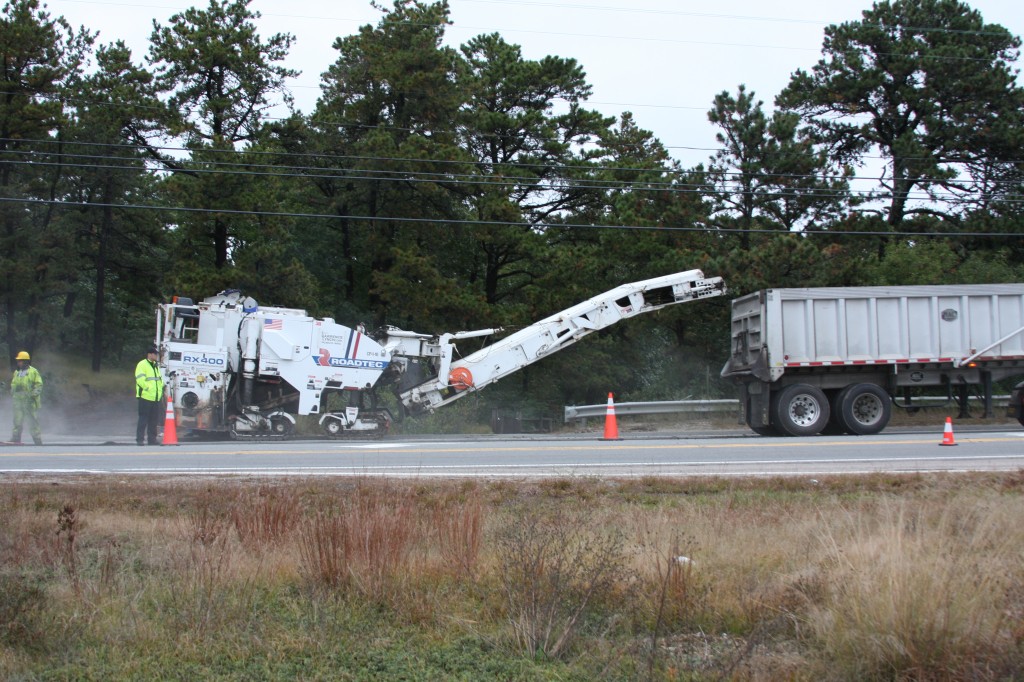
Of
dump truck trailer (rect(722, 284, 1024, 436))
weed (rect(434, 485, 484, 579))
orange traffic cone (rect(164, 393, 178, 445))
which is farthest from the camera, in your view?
dump truck trailer (rect(722, 284, 1024, 436))

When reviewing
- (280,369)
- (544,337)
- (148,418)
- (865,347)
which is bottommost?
(148,418)

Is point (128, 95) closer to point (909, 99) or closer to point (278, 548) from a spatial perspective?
point (909, 99)

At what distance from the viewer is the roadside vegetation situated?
516 cm

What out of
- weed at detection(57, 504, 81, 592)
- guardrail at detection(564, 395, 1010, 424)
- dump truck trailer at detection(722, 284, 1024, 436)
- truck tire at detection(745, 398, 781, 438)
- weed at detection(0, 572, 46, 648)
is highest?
dump truck trailer at detection(722, 284, 1024, 436)

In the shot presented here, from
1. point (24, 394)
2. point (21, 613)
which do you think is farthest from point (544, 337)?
point (21, 613)

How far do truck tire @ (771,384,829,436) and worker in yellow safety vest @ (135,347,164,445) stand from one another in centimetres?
1157

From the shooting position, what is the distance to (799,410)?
18922 mm

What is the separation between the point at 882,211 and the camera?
31344 mm

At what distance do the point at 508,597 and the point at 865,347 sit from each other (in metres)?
15.0

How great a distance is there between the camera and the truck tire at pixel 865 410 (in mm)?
18734

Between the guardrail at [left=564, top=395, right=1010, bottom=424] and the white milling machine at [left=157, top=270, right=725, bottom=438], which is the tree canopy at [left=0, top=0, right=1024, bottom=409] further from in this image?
the white milling machine at [left=157, top=270, right=725, bottom=438]

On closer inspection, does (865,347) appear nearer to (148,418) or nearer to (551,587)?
(148,418)

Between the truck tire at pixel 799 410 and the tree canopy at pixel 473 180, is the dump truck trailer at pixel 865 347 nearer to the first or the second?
the truck tire at pixel 799 410

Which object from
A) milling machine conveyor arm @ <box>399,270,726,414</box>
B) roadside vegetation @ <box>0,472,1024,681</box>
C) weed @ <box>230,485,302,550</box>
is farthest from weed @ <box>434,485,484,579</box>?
milling machine conveyor arm @ <box>399,270,726,414</box>
